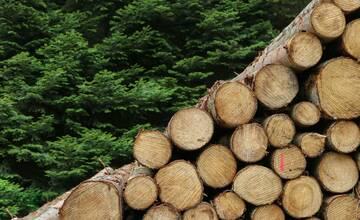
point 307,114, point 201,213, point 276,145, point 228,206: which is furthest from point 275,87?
point 201,213

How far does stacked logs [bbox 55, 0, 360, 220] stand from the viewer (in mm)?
3234

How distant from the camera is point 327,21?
3.25 meters

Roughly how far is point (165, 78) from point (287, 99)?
345 cm

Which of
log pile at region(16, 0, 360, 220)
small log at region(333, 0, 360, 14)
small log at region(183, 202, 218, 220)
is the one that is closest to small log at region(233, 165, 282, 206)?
log pile at region(16, 0, 360, 220)

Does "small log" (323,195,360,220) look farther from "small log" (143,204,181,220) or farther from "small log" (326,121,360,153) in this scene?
"small log" (143,204,181,220)

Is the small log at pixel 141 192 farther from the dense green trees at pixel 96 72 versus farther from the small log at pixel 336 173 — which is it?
the dense green trees at pixel 96 72

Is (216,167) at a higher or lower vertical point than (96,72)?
higher

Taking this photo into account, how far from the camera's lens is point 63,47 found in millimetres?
6527

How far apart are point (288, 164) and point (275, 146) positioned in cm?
14

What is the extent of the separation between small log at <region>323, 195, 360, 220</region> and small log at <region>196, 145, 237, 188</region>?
2.22 feet

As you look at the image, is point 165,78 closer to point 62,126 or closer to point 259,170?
point 62,126

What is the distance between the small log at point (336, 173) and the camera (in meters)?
A: 3.31

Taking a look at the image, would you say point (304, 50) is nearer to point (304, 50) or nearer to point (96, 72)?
point (304, 50)

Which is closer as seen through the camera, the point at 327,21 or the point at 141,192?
A: the point at 141,192
